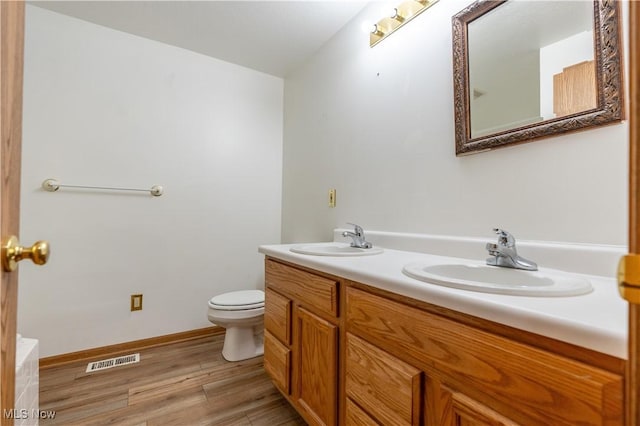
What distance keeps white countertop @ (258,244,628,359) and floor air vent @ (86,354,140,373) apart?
6.16ft

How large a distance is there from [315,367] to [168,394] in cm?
98

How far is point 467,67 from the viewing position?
117 centimetres

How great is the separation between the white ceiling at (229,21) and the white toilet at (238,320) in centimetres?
189

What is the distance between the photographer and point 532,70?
3.26ft

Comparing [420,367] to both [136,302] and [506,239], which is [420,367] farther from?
[136,302]

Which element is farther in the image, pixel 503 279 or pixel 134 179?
pixel 134 179

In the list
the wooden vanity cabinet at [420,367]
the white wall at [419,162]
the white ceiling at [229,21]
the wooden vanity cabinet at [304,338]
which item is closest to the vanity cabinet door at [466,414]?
the wooden vanity cabinet at [420,367]

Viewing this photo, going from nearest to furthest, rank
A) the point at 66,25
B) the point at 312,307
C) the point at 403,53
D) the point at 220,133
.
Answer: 1. the point at 312,307
2. the point at 403,53
3. the point at 66,25
4. the point at 220,133

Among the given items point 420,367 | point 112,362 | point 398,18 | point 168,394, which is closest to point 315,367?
point 420,367

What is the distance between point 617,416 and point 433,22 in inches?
59.2

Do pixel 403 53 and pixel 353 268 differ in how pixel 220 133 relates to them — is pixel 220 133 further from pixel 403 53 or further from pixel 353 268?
pixel 353 268

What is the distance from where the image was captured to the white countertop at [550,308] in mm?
443

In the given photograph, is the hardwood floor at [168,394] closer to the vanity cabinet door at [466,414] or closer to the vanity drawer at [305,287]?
the vanity drawer at [305,287]

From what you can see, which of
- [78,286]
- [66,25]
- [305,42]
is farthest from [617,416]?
[66,25]
